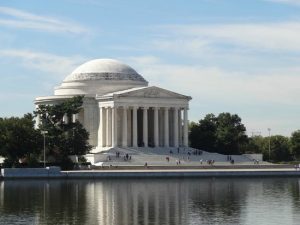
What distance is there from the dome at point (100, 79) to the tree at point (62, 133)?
19.4 metres

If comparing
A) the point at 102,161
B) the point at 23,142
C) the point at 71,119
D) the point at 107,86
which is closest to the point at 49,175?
the point at 23,142

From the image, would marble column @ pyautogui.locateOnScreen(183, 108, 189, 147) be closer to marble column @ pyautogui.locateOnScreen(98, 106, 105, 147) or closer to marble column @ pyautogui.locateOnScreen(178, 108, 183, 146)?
marble column @ pyautogui.locateOnScreen(178, 108, 183, 146)

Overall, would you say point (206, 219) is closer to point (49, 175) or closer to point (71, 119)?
point (49, 175)

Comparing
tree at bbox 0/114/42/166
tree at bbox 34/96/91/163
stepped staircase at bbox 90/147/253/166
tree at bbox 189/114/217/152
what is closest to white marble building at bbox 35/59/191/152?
tree at bbox 189/114/217/152

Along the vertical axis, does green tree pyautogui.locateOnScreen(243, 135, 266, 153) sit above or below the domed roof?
below

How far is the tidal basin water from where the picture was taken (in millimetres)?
58156

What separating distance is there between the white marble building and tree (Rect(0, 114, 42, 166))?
25.4m

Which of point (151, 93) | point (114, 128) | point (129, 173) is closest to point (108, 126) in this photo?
point (114, 128)

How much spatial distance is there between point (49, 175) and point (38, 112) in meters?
22.8

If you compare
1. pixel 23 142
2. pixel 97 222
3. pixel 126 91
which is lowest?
pixel 97 222

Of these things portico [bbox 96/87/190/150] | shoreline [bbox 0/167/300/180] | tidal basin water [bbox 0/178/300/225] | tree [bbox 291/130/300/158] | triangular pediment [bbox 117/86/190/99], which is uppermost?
triangular pediment [bbox 117/86/190/99]

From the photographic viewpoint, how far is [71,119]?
5468 inches

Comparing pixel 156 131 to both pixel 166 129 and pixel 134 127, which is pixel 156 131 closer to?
pixel 166 129

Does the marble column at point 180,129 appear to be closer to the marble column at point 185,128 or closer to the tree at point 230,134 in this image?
the marble column at point 185,128
